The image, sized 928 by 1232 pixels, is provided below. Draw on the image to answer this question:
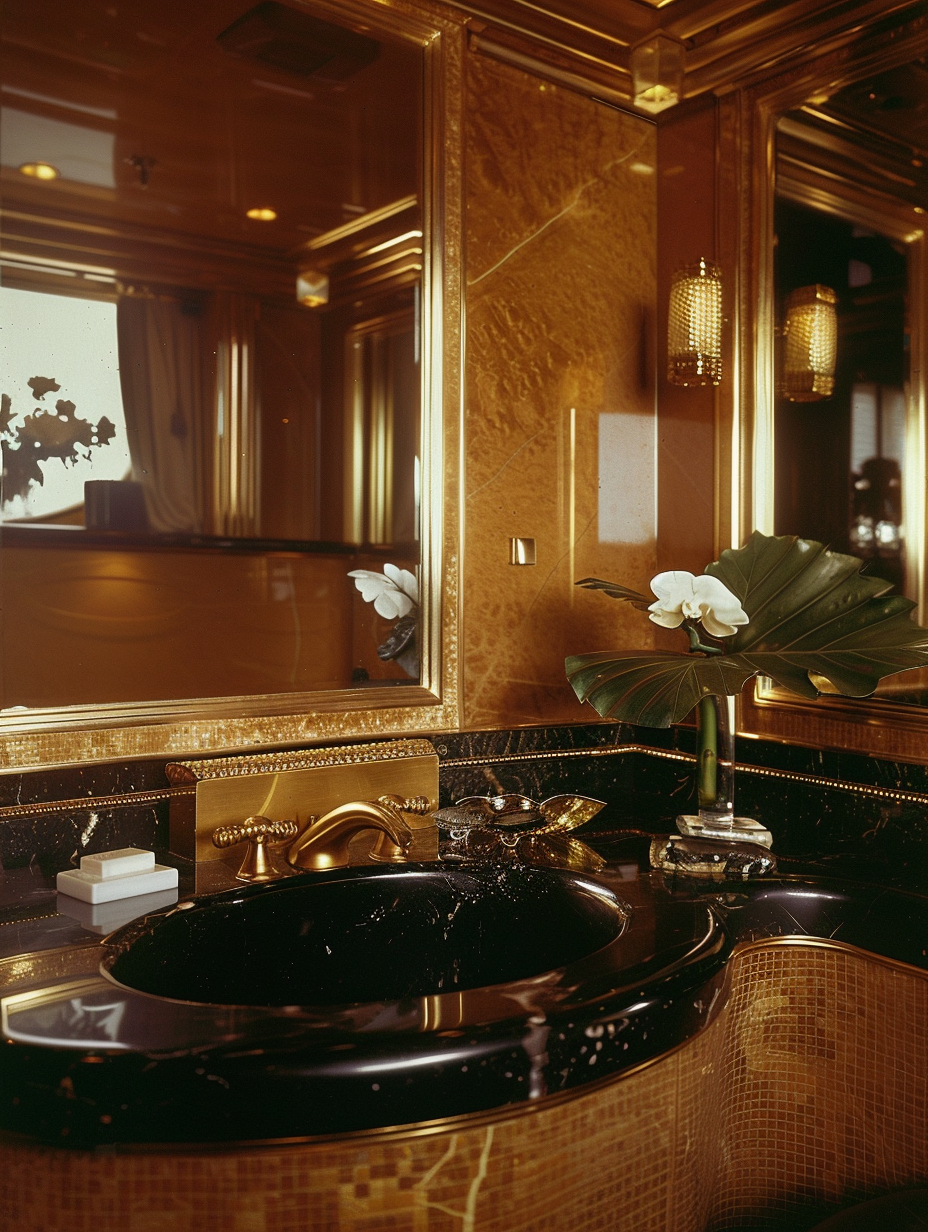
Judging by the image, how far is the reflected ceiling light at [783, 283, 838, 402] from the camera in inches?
63.6

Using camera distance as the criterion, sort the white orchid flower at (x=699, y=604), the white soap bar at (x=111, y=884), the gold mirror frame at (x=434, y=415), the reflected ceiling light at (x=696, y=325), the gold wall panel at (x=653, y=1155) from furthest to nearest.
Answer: the reflected ceiling light at (x=696, y=325) < the gold mirror frame at (x=434, y=415) < the white orchid flower at (x=699, y=604) < the white soap bar at (x=111, y=884) < the gold wall panel at (x=653, y=1155)

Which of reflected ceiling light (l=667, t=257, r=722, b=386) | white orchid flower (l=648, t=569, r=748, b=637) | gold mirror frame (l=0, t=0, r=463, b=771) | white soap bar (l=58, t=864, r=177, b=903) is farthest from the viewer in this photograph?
reflected ceiling light (l=667, t=257, r=722, b=386)

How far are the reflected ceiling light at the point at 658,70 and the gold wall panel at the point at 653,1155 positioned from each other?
4.65 feet

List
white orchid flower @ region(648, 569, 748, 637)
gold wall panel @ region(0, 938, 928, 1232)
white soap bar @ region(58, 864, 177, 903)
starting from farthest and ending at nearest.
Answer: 1. white orchid flower @ region(648, 569, 748, 637)
2. white soap bar @ region(58, 864, 177, 903)
3. gold wall panel @ region(0, 938, 928, 1232)

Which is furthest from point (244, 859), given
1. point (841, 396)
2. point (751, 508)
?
point (841, 396)

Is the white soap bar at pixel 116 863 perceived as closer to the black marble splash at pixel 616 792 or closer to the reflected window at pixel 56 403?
the black marble splash at pixel 616 792

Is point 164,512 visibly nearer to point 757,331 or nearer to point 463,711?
point 463,711

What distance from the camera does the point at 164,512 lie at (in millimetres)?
1385

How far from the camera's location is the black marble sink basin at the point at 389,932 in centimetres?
121

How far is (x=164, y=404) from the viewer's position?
1.38 metres

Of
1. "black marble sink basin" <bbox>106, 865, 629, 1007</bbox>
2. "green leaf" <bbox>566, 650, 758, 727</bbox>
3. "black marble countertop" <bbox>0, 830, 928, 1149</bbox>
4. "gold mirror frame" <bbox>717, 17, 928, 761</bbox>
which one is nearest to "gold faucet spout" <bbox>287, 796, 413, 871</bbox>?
"black marble sink basin" <bbox>106, 865, 629, 1007</bbox>

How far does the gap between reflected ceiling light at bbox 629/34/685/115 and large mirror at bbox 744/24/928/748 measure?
0.52ft

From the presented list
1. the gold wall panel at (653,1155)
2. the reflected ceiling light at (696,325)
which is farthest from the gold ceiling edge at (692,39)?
the gold wall panel at (653,1155)

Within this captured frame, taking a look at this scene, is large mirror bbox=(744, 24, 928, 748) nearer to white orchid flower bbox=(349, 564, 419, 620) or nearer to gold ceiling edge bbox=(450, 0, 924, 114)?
gold ceiling edge bbox=(450, 0, 924, 114)
